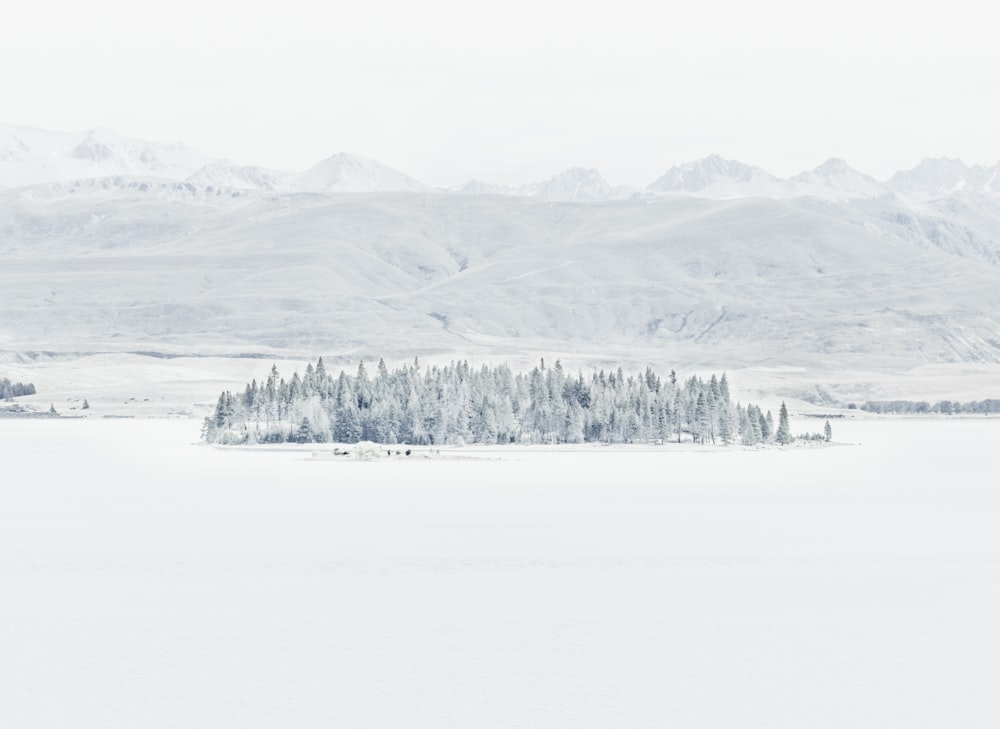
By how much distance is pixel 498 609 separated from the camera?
214 ft

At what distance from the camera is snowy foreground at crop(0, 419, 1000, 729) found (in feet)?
159

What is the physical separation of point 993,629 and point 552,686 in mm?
20305

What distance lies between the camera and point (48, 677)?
169ft

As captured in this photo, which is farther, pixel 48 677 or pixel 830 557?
pixel 830 557

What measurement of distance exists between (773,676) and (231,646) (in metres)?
19.9

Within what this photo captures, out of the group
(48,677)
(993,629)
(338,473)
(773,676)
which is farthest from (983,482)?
(48,677)

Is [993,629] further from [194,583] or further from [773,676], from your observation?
[194,583]

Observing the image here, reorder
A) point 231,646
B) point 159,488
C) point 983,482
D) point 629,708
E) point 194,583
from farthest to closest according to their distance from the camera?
1. point 983,482
2. point 159,488
3. point 194,583
4. point 231,646
5. point 629,708

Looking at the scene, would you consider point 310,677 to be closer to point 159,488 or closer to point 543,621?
point 543,621

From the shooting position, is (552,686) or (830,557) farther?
(830,557)

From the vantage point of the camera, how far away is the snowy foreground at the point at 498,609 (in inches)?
1902

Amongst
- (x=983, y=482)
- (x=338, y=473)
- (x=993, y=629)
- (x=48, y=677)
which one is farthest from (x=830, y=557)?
(x=338, y=473)

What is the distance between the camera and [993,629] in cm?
6056

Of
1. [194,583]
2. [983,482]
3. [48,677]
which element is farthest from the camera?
[983,482]
